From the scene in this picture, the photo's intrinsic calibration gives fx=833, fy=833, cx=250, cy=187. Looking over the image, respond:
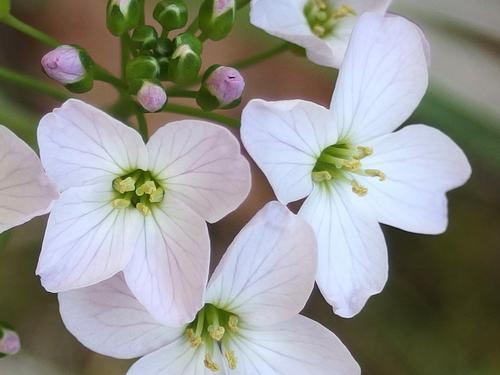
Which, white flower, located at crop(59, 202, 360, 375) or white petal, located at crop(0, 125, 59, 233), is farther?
white flower, located at crop(59, 202, 360, 375)

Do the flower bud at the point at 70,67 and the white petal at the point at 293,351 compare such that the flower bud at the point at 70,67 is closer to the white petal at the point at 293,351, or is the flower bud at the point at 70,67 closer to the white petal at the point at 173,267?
the white petal at the point at 173,267

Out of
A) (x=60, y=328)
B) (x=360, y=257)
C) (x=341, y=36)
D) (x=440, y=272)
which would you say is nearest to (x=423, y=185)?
(x=360, y=257)

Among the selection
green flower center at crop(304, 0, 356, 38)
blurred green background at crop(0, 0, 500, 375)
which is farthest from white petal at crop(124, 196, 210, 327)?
blurred green background at crop(0, 0, 500, 375)

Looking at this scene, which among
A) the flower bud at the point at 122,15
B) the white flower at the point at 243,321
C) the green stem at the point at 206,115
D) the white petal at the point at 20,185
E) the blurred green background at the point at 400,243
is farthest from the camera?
the blurred green background at the point at 400,243

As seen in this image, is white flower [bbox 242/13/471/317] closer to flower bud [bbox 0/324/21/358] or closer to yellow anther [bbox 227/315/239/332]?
yellow anther [bbox 227/315/239/332]

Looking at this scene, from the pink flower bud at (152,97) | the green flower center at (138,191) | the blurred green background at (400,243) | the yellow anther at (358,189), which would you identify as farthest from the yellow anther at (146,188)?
the blurred green background at (400,243)

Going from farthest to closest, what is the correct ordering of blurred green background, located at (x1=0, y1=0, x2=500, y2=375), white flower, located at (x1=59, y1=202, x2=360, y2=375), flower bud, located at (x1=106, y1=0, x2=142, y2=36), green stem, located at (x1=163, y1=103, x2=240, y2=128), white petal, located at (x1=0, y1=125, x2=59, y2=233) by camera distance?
blurred green background, located at (x1=0, y1=0, x2=500, y2=375) < green stem, located at (x1=163, y1=103, x2=240, y2=128) < flower bud, located at (x1=106, y1=0, x2=142, y2=36) < white flower, located at (x1=59, y1=202, x2=360, y2=375) < white petal, located at (x1=0, y1=125, x2=59, y2=233)
